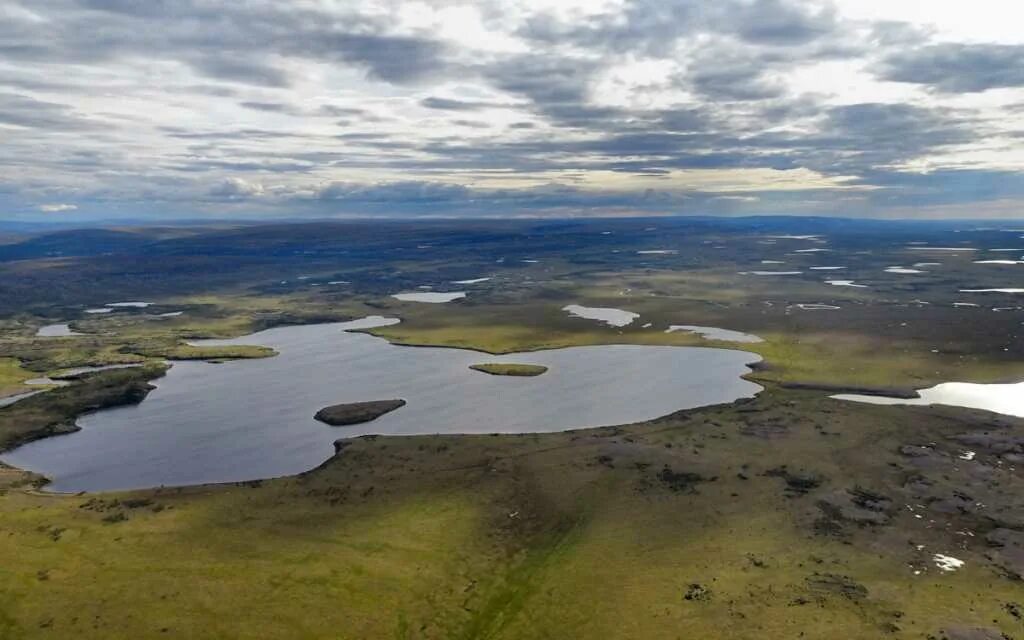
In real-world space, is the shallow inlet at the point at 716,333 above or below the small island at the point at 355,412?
above

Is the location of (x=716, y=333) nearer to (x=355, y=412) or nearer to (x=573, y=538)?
(x=355, y=412)

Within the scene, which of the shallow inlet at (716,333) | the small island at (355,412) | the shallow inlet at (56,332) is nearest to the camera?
the small island at (355,412)

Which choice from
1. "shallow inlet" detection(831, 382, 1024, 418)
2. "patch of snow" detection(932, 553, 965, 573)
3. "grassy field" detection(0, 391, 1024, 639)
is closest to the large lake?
"grassy field" detection(0, 391, 1024, 639)

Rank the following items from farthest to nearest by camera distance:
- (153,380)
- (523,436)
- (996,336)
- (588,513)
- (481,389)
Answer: (996,336), (153,380), (481,389), (523,436), (588,513)

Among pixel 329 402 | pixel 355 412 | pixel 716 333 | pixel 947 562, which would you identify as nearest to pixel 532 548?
pixel 947 562

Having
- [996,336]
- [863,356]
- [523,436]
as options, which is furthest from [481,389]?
[996,336]

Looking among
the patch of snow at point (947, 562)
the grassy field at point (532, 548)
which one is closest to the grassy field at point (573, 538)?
the grassy field at point (532, 548)

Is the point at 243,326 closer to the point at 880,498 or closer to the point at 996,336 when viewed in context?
the point at 880,498

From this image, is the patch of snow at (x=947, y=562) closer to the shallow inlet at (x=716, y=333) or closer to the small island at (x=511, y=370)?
the small island at (x=511, y=370)
